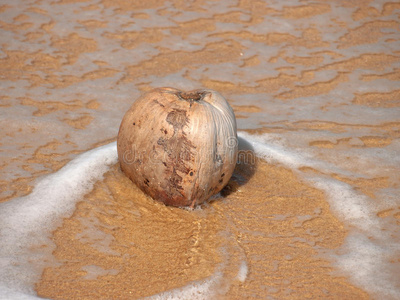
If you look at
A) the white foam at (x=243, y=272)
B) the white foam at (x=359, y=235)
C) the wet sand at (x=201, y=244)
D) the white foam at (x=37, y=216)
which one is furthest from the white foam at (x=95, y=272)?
the white foam at (x=359, y=235)

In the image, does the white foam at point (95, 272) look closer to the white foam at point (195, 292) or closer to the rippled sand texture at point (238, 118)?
the rippled sand texture at point (238, 118)

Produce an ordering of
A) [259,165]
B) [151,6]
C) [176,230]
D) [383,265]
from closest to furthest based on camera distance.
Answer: [383,265], [176,230], [259,165], [151,6]

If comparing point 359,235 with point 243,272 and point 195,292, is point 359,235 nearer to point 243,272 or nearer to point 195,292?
point 243,272

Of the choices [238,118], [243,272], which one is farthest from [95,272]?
[238,118]

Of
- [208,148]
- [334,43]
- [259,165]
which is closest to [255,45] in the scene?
[334,43]

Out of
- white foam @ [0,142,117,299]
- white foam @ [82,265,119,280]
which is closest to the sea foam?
white foam @ [0,142,117,299]

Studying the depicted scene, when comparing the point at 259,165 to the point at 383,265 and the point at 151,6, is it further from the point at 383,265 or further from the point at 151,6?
the point at 151,6
